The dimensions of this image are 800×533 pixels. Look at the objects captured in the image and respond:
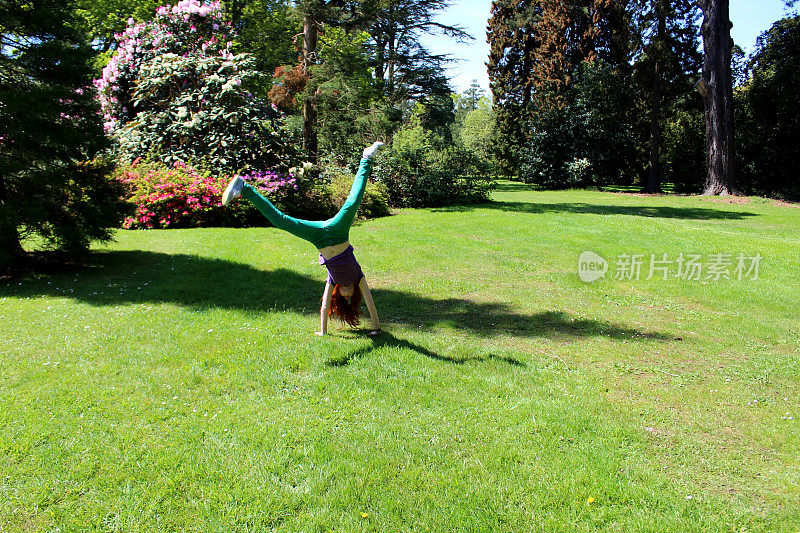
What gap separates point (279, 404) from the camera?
390 centimetres

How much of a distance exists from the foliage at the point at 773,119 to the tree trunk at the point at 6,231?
2646 centimetres

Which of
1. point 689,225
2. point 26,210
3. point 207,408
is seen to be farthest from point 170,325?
point 689,225

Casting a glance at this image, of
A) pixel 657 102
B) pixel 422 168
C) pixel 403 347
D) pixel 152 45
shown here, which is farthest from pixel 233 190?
pixel 657 102

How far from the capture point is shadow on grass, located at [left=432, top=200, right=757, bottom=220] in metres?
15.6

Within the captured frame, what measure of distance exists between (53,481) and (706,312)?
6967mm

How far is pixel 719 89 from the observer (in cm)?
1989

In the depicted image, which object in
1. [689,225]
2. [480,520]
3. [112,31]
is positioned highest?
[112,31]

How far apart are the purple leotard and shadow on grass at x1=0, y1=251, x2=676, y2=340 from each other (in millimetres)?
977

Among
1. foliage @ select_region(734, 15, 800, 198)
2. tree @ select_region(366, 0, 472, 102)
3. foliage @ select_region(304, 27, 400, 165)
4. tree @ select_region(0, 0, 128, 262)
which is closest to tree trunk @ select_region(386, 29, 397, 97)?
tree @ select_region(366, 0, 472, 102)

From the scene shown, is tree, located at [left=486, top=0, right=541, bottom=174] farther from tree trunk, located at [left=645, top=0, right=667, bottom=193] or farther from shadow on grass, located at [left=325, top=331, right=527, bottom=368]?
shadow on grass, located at [left=325, top=331, right=527, bottom=368]

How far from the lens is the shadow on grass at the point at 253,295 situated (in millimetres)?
5875

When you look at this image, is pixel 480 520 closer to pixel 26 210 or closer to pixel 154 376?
pixel 154 376

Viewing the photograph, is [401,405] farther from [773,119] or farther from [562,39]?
[562,39]

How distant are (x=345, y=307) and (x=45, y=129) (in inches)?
213
